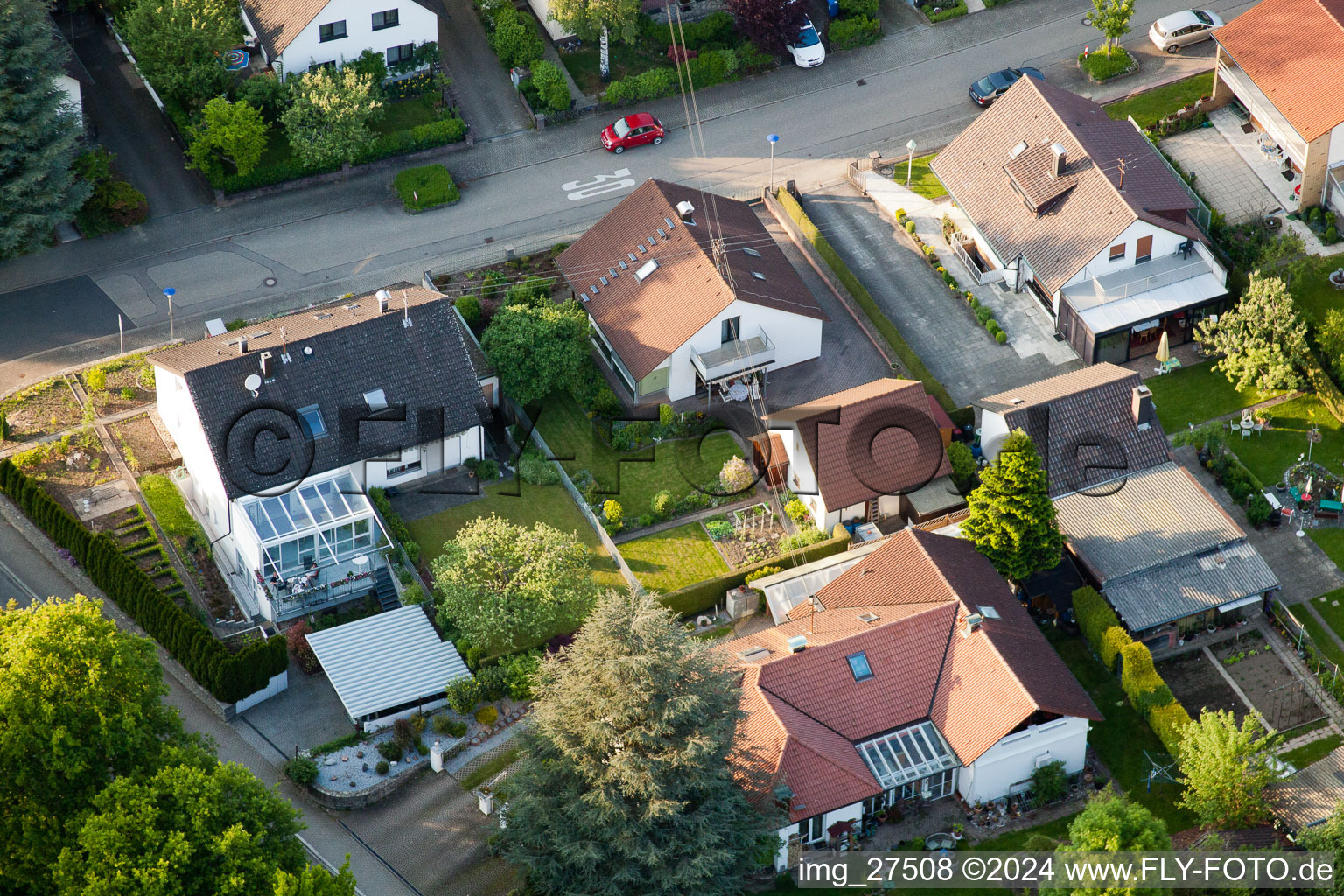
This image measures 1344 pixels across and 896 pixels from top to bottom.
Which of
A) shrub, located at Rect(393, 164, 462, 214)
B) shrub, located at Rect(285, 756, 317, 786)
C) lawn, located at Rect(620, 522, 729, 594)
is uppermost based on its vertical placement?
shrub, located at Rect(393, 164, 462, 214)

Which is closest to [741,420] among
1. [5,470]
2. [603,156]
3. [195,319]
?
[603,156]

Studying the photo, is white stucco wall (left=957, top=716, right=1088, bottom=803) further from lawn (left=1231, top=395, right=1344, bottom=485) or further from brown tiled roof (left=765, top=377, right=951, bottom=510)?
lawn (left=1231, top=395, right=1344, bottom=485)

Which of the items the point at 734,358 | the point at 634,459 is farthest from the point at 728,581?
the point at 734,358

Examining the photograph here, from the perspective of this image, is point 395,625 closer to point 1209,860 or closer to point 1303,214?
point 1209,860

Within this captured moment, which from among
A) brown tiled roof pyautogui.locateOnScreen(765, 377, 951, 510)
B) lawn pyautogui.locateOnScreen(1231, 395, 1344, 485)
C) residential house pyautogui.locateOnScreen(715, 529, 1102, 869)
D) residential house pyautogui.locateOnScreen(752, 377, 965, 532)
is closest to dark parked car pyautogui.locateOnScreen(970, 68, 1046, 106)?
lawn pyautogui.locateOnScreen(1231, 395, 1344, 485)

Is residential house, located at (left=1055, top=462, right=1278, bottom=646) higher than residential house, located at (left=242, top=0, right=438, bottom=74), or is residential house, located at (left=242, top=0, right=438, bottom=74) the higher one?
residential house, located at (left=242, top=0, right=438, bottom=74)

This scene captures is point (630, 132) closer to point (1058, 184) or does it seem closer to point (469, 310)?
point (469, 310)

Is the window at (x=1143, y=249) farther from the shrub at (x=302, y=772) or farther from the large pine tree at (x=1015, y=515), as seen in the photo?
the shrub at (x=302, y=772)

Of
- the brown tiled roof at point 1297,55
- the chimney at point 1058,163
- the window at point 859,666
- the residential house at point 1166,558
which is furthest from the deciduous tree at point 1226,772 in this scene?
the brown tiled roof at point 1297,55
